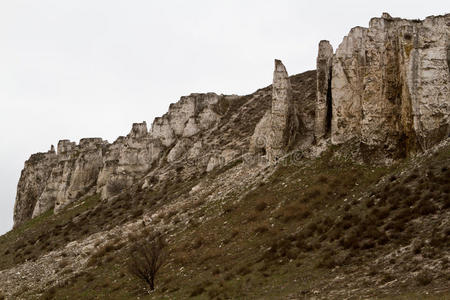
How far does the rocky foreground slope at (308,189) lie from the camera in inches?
870

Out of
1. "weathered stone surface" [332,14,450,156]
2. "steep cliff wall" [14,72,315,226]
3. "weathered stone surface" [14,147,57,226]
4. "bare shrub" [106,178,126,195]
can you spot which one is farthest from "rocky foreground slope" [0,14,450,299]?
"weathered stone surface" [14,147,57,226]

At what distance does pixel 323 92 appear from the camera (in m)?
42.3

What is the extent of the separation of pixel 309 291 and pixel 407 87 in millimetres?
19664

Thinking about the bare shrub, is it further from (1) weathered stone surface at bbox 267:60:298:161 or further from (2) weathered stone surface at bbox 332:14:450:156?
(2) weathered stone surface at bbox 332:14:450:156

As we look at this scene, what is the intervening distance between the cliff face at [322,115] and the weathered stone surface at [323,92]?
95 millimetres

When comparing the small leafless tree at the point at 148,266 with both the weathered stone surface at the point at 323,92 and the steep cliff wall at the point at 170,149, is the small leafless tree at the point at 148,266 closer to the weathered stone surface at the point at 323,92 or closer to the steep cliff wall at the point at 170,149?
the weathered stone surface at the point at 323,92

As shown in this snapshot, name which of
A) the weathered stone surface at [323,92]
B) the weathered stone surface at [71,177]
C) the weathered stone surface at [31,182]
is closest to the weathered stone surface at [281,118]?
the weathered stone surface at [323,92]

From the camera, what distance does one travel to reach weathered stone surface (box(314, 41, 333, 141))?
4147 centimetres

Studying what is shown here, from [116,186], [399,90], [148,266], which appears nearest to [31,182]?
[116,186]

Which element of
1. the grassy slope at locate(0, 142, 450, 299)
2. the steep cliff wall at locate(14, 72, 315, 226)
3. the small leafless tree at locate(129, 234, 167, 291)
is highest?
the steep cliff wall at locate(14, 72, 315, 226)

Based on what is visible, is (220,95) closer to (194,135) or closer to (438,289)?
(194,135)

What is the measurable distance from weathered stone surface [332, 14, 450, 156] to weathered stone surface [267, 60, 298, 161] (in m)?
6.19

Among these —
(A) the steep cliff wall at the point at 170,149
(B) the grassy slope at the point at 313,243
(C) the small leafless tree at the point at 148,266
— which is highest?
(A) the steep cliff wall at the point at 170,149

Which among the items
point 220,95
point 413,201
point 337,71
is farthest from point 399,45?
point 220,95
